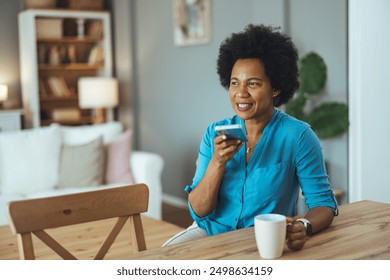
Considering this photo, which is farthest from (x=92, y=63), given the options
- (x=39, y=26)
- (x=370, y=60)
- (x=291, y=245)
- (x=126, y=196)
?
(x=291, y=245)

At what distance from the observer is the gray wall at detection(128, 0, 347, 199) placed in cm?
291

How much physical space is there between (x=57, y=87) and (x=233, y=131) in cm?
414

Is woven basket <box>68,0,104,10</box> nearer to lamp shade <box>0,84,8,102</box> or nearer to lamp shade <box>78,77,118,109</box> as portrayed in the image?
lamp shade <box>78,77,118,109</box>

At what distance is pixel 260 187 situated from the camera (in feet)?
4.28

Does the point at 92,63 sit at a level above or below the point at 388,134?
above

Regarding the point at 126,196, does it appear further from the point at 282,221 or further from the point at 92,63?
the point at 92,63

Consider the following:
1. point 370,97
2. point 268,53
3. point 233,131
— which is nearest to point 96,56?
point 370,97

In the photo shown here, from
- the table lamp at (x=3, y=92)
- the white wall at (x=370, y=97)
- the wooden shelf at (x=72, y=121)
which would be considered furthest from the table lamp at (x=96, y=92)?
the white wall at (x=370, y=97)

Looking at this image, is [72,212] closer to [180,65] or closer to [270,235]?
[270,235]

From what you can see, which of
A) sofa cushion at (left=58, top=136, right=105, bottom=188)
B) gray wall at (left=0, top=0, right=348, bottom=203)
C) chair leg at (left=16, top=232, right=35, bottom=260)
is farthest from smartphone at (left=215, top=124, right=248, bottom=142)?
sofa cushion at (left=58, top=136, right=105, bottom=188)

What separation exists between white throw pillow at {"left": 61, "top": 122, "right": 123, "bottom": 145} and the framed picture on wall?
3.14 ft

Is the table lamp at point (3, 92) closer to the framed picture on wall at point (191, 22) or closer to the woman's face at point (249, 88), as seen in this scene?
the framed picture on wall at point (191, 22)

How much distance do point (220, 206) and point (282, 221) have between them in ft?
1.39

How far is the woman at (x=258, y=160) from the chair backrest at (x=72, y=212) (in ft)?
0.43
